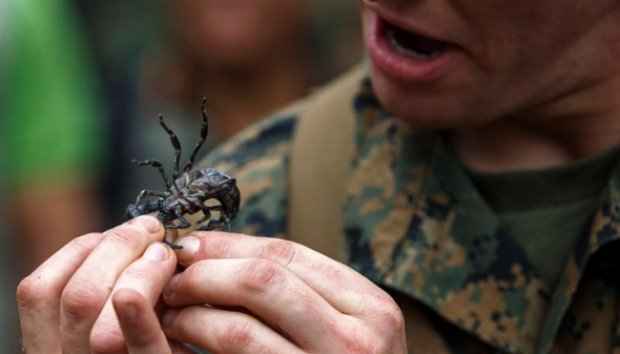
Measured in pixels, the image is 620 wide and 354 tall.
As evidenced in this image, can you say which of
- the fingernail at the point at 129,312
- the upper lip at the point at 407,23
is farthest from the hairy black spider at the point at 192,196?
the upper lip at the point at 407,23

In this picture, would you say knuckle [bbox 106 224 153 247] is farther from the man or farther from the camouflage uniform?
the camouflage uniform

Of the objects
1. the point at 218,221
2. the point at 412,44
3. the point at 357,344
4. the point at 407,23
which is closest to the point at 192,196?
the point at 218,221

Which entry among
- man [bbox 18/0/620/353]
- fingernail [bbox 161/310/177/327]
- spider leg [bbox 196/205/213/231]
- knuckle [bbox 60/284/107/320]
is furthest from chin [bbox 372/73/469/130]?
knuckle [bbox 60/284/107/320]

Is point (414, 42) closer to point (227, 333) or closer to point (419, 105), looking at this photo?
point (419, 105)

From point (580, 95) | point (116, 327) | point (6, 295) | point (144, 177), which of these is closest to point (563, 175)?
point (580, 95)

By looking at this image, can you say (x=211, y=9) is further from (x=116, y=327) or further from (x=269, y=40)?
(x=116, y=327)

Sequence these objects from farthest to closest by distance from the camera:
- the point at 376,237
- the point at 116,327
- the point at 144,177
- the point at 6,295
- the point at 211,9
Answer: the point at 6,295 → the point at 211,9 → the point at 144,177 → the point at 376,237 → the point at 116,327
